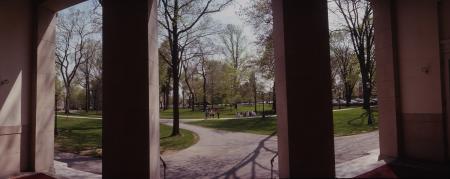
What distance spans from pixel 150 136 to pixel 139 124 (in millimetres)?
368

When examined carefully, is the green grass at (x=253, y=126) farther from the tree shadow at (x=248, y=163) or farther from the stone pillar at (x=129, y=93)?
Result: the stone pillar at (x=129, y=93)

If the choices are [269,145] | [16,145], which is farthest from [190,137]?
[16,145]

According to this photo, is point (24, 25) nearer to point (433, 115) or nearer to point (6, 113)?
point (6, 113)

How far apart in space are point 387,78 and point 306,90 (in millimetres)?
4463

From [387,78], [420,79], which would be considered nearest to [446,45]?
[420,79]

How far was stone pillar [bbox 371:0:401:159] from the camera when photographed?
927 cm

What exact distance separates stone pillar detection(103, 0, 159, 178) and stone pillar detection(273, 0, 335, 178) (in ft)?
9.99

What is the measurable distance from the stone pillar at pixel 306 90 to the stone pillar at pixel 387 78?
3.91 meters

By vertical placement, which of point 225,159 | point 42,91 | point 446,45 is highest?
point 446,45

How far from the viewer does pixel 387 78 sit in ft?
31.0

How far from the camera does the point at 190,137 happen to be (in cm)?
1875

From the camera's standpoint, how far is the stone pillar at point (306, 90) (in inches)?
250

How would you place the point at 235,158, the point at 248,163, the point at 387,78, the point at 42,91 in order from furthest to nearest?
the point at 235,158
the point at 248,163
the point at 42,91
the point at 387,78

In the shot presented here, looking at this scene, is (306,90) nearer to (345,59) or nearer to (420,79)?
(420,79)
